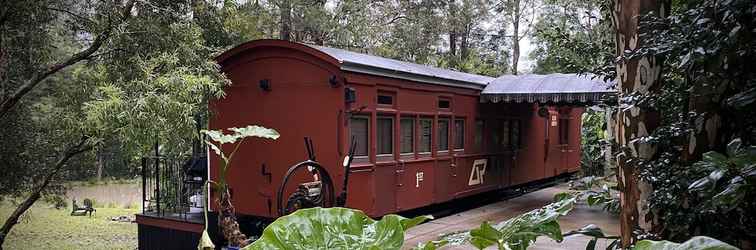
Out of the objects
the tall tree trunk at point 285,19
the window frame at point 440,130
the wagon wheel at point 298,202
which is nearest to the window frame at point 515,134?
the window frame at point 440,130

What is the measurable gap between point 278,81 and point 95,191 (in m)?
11.7

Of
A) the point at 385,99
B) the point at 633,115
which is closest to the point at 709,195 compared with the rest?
the point at 633,115

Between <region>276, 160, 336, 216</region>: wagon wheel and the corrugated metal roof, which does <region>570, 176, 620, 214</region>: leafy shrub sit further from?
the corrugated metal roof

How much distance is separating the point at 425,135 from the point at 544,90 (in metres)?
2.13

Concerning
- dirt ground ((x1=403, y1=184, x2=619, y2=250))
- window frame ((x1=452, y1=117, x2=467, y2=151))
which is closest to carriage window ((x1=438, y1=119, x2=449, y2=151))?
window frame ((x1=452, y1=117, x2=467, y2=151))

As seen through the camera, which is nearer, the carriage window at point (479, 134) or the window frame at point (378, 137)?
the window frame at point (378, 137)

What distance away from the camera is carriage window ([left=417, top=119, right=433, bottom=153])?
7.10m

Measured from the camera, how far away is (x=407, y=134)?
688 cm

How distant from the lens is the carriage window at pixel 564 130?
11.7 m

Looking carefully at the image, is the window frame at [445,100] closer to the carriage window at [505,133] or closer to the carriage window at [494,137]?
the carriage window at [494,137]

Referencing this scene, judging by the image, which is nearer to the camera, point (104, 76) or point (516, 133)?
point (104, 76)

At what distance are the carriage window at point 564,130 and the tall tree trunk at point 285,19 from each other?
652cm

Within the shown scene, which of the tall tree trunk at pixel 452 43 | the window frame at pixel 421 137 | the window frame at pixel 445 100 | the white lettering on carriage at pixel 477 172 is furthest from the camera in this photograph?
the tall tree trunk at pixel 452 43

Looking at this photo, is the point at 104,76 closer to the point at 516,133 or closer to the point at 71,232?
the point at 71,232
